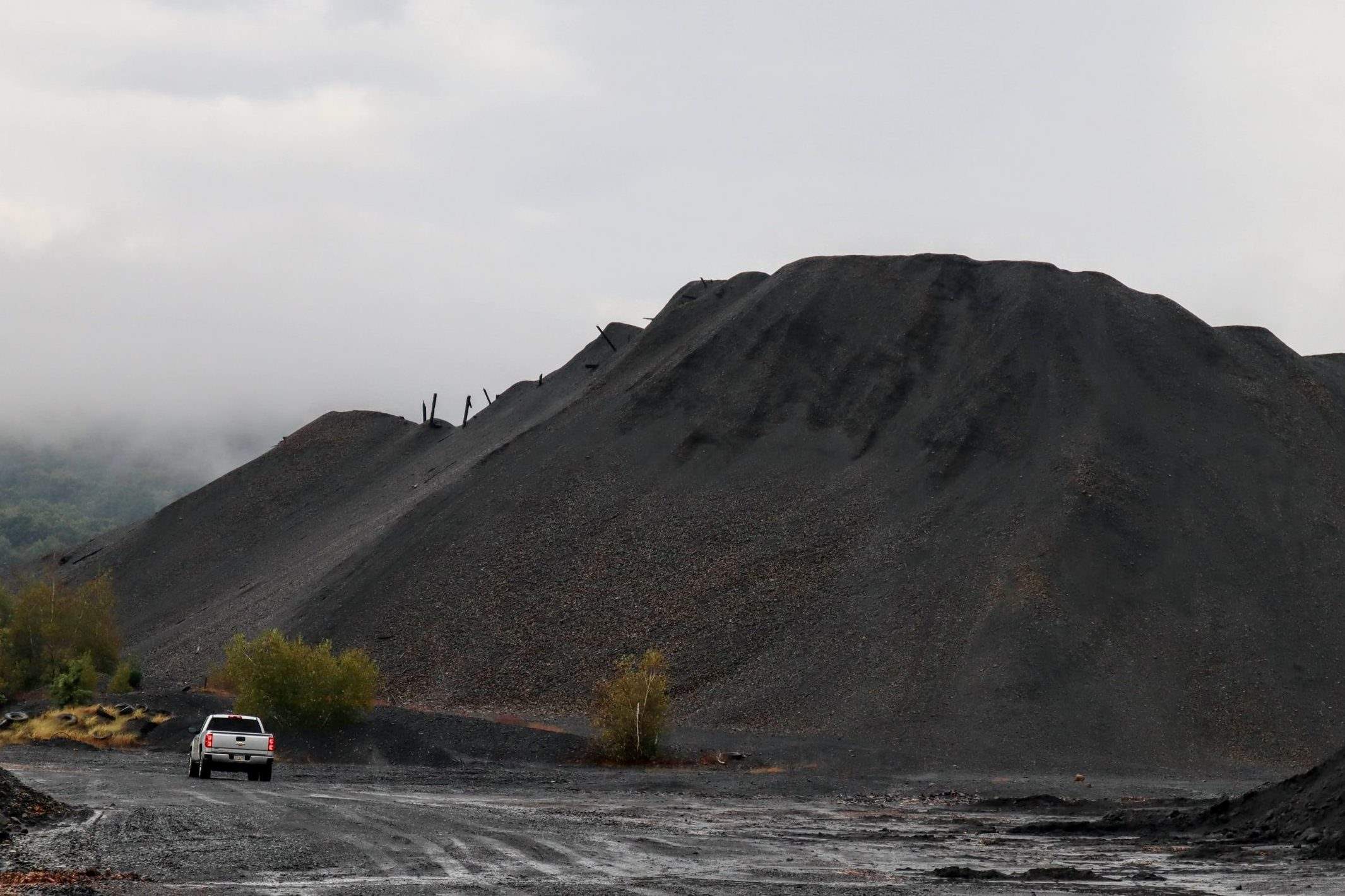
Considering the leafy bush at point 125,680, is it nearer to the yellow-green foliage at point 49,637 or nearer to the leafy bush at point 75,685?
the leafy bush at point 75,685

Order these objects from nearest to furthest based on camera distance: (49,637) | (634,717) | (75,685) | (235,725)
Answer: (235,725) < (634,717) < (75,685) < (49,637)

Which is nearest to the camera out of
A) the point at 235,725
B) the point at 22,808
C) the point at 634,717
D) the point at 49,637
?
the point at 22,808

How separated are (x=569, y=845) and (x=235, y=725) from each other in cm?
1744

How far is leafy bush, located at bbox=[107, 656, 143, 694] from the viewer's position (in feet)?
194

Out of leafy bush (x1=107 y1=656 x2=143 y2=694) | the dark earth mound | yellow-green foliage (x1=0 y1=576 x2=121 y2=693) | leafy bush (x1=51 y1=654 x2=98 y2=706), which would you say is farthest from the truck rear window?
yellow-green foliage (x1=0 y1=576 x2=121 y2=693)

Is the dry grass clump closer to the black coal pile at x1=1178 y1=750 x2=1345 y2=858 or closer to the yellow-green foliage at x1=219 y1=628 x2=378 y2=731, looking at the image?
the yellow-green foliage at x1=219 y1=628 x2=378 y2=731

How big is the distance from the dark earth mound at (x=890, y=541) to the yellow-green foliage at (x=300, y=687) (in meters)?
11.3

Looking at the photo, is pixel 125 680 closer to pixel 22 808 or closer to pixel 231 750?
pixel 231 750

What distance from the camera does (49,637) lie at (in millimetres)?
67875

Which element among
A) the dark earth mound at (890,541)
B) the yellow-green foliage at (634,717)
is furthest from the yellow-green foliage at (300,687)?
the dark earth mound at (890,541)

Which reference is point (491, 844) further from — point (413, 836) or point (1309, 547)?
point (1309, 547)

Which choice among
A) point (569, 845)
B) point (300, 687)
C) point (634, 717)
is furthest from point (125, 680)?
point (569, 845)

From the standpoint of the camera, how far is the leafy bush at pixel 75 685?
185 ft

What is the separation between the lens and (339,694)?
48.5 m
